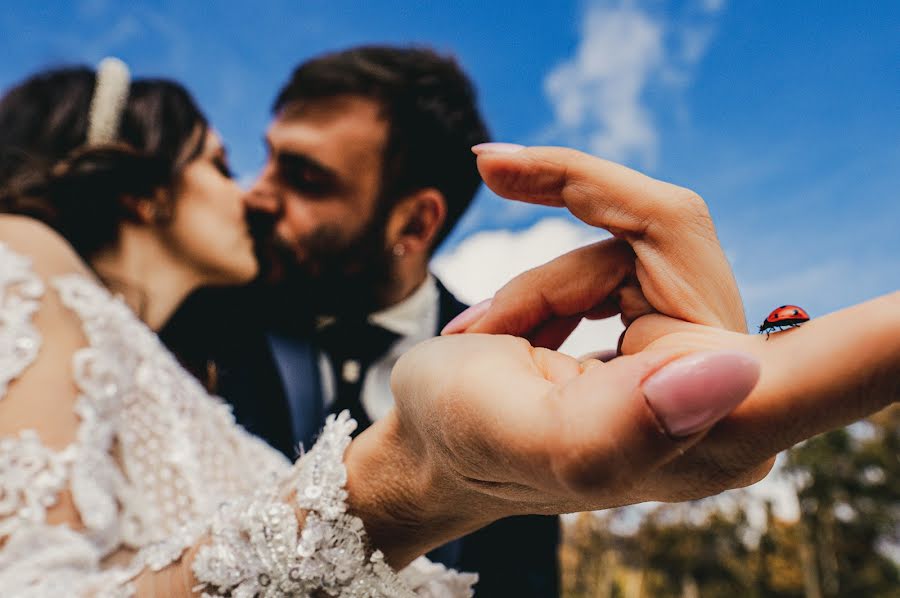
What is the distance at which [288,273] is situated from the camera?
15.7ft

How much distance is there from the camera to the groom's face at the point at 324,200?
4770mm

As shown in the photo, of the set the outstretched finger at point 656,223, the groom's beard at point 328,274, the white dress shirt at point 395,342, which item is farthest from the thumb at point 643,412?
the groom's beard at point 328,274

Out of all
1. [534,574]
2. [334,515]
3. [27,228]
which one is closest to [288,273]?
[27,228]

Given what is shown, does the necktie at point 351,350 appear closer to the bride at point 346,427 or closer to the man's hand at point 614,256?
the bride at point 346,427

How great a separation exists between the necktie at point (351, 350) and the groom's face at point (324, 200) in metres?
0.35

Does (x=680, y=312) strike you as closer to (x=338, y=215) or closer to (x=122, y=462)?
(x=122, y=462)

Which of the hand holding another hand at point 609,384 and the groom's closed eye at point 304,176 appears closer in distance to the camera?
the hand holding another hand at point 609,384

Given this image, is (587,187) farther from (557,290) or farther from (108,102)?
(108,102)

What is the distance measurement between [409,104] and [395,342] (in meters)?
2.22

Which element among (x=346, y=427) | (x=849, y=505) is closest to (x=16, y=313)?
(x=346, y=427)

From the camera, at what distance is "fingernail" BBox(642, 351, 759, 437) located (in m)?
0.78

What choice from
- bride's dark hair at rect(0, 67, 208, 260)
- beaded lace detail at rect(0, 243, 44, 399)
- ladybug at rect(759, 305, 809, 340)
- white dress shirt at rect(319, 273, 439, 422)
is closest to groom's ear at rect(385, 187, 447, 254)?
white dress shirt at rect(319, 273, 439, 422)

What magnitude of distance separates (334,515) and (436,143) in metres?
4.51

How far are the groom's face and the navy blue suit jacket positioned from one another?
2.03 feet
